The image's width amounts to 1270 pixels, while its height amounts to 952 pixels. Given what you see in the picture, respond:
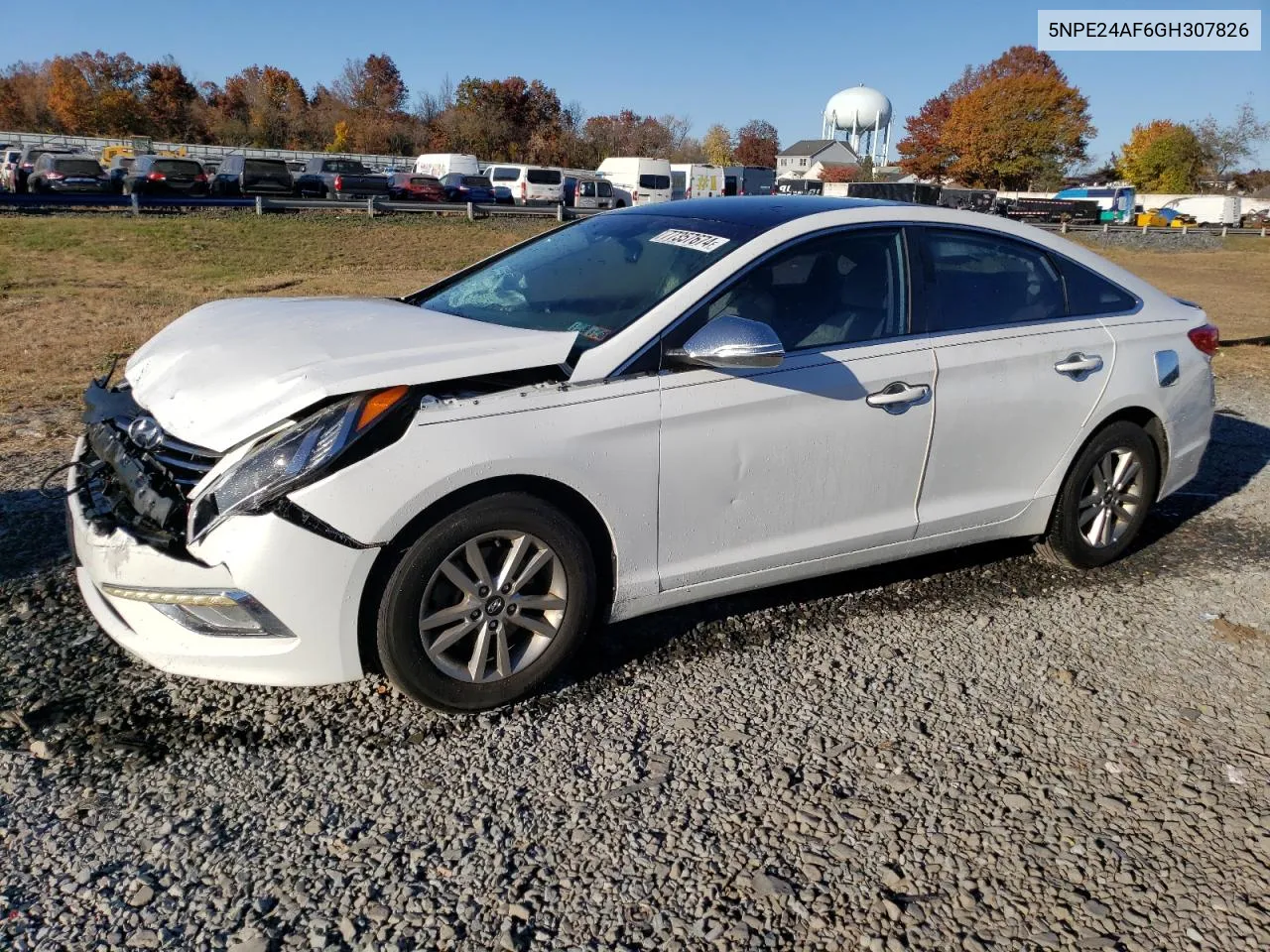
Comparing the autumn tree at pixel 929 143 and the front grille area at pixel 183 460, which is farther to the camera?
the autumn tree at pixel 929 143

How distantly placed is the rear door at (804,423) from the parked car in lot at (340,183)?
3541 cm

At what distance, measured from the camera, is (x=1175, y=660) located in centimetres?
399

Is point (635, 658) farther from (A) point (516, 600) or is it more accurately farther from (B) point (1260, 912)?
(B) point (1260, 912)

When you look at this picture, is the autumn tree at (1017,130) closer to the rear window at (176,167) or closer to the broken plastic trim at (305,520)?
the rear window at (176,167)

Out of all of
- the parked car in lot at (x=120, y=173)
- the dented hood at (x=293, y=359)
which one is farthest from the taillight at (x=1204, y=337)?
the parked car in lot at (x=120, y=173)

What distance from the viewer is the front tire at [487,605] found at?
3.11m

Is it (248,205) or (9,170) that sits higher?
(9,170)

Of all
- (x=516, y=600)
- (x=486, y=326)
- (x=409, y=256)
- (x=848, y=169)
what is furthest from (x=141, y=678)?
(x=848, y=169)

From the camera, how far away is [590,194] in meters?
41.4

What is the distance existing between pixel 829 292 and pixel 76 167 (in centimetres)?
3360

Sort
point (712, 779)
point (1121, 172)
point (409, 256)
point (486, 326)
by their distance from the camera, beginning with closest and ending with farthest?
point (712, 779) < point (486, 326) < point (409, 256) < point (1121, 172)

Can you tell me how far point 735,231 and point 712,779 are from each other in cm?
204

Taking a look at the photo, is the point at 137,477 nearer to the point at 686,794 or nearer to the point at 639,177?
the point at 686,794

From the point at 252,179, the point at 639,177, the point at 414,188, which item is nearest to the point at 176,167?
the point at 252,179
